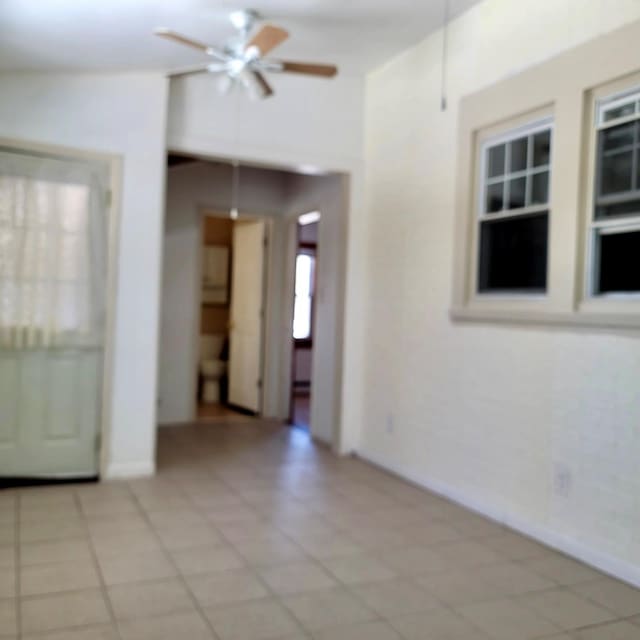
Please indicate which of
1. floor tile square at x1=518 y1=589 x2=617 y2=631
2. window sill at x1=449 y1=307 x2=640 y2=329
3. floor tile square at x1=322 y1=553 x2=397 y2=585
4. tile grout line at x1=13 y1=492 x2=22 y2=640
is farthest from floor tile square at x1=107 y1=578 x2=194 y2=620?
window sill at x1=449 y1=307 x2=640 y2=329

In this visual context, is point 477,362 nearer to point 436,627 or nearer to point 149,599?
point 436,627

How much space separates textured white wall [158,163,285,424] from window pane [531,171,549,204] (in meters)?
3.63

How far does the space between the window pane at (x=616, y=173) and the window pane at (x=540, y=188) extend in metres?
0.37

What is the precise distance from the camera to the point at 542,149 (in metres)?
3.50

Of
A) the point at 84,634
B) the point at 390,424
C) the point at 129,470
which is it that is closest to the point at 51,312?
the point at 129,470

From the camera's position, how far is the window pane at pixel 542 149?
11.3ft

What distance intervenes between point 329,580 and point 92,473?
2.10 m

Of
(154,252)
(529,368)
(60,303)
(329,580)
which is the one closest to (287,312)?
(154,252)

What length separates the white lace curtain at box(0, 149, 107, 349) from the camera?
3891 millimetres

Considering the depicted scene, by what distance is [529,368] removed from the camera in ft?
11.3

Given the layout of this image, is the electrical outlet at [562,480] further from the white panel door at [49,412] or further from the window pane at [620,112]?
the white panel door at [49,412]

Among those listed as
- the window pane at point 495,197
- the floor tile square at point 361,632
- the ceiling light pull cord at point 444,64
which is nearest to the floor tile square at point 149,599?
the floor tile square at point 361,632

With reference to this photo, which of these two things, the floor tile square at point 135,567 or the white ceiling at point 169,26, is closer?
the floor tile square at point 135,567

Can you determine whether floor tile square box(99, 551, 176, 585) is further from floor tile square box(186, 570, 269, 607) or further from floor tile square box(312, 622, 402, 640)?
floor tile square box(312, 622, 402, 640)
